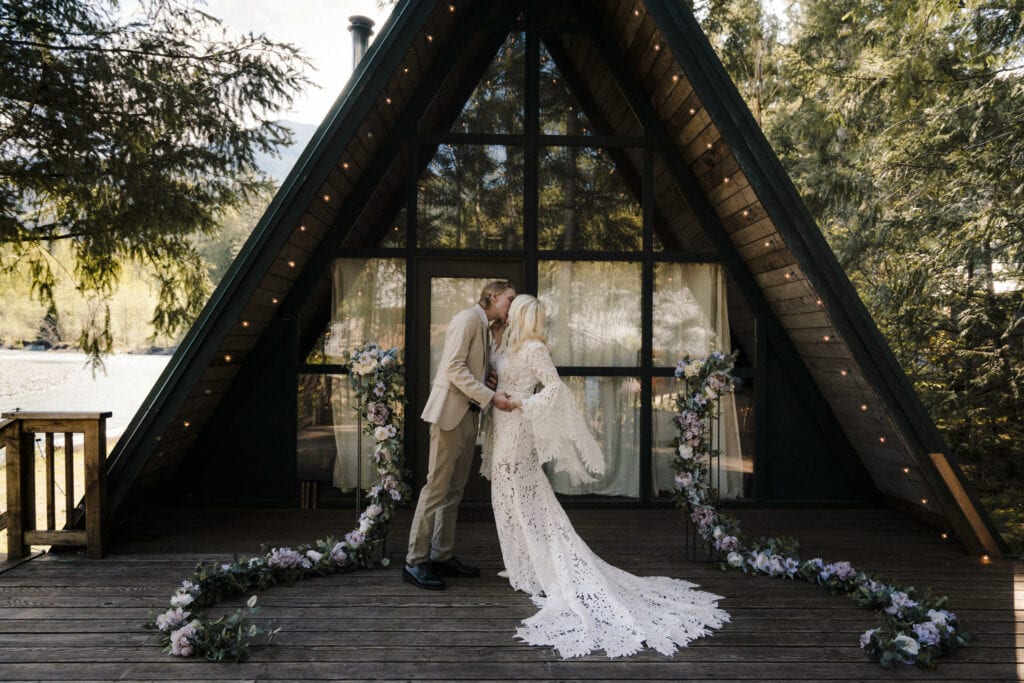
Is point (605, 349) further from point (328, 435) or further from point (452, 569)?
point (328, 435)

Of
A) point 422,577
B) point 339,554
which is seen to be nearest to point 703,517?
point 422,577

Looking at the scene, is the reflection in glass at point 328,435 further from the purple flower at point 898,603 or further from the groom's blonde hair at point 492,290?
the purple flower at point 898,603

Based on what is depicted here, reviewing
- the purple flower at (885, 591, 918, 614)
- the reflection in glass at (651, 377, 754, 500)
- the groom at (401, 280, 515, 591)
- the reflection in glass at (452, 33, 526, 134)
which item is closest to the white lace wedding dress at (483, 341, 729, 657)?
the groom at (401, 280, 515, 591)

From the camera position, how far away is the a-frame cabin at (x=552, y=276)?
501 cm

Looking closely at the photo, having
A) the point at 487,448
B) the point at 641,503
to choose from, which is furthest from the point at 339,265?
the point at 641,503

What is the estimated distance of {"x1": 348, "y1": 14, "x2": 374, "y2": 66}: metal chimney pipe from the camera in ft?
19.9

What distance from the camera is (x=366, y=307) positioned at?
5.14m

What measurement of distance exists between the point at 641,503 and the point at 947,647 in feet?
8.36

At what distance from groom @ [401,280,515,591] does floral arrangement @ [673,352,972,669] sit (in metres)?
A: 1.36

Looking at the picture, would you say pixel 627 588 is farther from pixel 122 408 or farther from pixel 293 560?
pixel 122 408

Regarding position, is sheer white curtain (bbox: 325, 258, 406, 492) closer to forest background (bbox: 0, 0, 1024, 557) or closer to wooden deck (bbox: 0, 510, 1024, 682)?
wooden deck (bbox: 0, 510, 1024, 682)

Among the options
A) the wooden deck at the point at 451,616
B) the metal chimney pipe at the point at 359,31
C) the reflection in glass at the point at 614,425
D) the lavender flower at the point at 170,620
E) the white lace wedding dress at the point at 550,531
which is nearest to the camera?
the wooden deck at the point at 451,616

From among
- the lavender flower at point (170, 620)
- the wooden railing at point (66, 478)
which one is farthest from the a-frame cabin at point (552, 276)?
the lavender flower at point (170, 620)

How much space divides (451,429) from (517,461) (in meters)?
0.43
